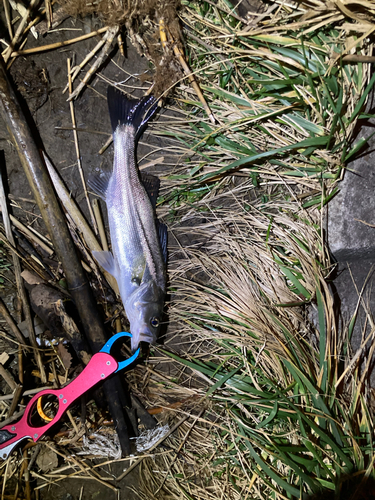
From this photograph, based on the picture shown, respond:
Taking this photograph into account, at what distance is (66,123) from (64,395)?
2.38 m

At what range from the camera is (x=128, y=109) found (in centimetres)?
264

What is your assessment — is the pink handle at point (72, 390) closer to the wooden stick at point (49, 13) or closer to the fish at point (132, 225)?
the fish at point (132, 225)

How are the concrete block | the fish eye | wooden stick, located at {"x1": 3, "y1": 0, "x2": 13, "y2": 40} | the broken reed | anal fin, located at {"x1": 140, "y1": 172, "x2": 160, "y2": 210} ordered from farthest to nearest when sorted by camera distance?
anal fin, located at {"x1": 140, "y1": 172, "x2": 160, "y2": 210} < the fish eye < wooden stick, located at {"x1": 3, "y1": 0, "x2": 13, "y2": 40} < the concrete block < the broken reed

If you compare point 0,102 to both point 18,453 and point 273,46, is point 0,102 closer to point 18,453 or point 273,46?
point 273,46

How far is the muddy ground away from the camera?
2.69 m

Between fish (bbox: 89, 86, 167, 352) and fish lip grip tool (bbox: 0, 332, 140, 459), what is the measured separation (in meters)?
0.26

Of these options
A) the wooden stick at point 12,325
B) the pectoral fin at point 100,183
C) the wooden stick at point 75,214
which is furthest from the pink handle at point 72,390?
the pectoral fin at point 100,183

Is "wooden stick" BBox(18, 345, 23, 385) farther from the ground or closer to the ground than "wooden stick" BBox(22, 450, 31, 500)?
farther from the ground

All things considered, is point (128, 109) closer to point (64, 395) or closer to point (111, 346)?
point (111, 346)

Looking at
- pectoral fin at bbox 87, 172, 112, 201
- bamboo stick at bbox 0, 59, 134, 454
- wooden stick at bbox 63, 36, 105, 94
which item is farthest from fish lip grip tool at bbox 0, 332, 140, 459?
wooden stick at bbox 63, 36, 105, 94

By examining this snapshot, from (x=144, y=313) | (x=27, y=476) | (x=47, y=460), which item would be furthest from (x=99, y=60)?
(x=27, y=476)

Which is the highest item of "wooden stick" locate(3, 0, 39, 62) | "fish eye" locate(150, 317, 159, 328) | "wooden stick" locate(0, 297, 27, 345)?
"wooden stick" locate(3, 0, 39, 62)

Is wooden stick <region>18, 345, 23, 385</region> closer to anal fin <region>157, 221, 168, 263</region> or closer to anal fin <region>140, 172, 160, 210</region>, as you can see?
anal fin <region>157, 221, 168, 263</region>

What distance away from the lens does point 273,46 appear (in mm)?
2320
